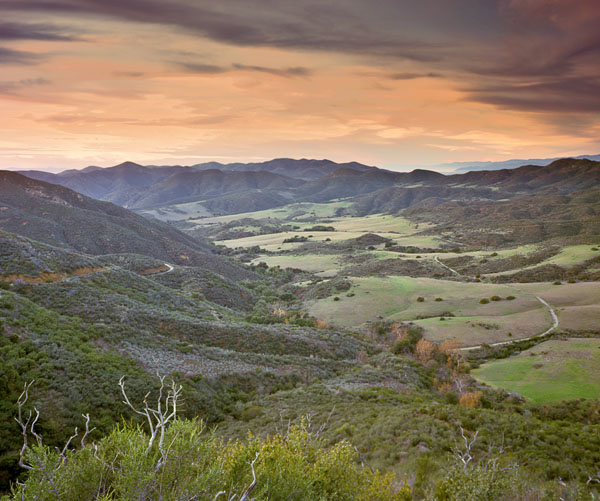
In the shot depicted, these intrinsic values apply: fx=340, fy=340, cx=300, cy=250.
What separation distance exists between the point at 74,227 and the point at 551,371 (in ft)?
283

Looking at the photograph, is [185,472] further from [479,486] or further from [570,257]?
[570,257]

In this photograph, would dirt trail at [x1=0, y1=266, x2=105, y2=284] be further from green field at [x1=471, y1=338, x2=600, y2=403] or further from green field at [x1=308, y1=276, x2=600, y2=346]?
green field at [x1=471, y1=338, x2=600, y2=403]

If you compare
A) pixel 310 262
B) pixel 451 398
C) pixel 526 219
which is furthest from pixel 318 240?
pixel 451 398

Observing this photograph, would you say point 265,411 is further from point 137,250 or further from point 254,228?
point 254,228

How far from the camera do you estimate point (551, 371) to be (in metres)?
25.7

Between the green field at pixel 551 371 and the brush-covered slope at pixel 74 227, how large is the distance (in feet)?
202

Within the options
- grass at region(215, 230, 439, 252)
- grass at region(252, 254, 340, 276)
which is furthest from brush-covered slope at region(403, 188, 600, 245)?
grass at region(252, 254, 340, 276)

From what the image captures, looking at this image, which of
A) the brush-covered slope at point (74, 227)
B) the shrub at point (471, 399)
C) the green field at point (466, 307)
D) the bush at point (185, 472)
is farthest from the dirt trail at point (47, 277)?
the shrub at point (471, 399)

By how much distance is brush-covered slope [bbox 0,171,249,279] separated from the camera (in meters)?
70.1

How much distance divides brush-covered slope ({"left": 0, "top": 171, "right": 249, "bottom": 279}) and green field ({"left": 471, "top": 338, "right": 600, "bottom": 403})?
6148 centimetres

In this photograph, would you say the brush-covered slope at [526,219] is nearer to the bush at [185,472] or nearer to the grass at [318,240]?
the grass at [318,240]

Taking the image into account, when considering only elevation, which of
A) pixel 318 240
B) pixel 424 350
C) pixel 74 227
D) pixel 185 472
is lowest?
pixel 424 350

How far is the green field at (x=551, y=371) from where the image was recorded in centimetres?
2239

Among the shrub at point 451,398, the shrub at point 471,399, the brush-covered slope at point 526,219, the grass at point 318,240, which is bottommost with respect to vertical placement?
the shrub at point 451,398
